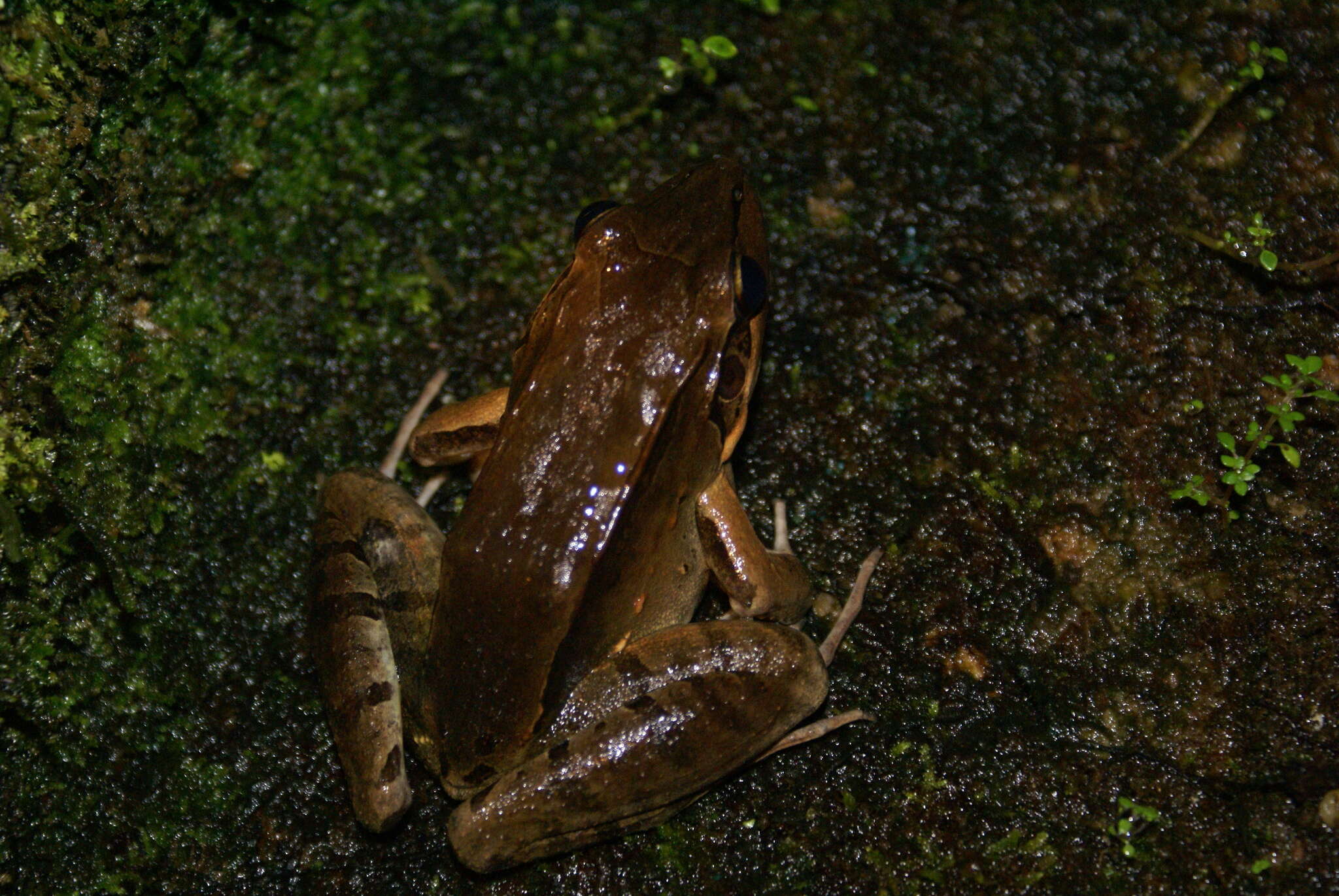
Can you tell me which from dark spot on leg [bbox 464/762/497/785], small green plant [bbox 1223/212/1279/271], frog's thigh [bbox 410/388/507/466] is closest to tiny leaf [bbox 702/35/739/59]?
frog's thigh [bbox 410/388/507/466]

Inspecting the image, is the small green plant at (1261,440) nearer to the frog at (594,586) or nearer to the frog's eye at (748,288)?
the frog at (594,586)

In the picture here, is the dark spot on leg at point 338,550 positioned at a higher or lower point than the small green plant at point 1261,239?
lower

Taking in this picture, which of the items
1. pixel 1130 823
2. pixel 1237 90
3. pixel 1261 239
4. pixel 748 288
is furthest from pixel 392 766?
pixel 1237 90

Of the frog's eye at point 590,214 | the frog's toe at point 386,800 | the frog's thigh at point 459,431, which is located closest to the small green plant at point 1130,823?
the frog's toe at point 386,800

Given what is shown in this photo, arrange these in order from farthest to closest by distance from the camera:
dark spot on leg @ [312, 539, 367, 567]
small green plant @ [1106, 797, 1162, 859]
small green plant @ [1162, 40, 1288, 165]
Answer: small green plant @ [1162, 40, 1288, 165] → dark spot on leg @ [312, 539, 367, 567] → small green plant @ [1106, 797, 1162, 859]

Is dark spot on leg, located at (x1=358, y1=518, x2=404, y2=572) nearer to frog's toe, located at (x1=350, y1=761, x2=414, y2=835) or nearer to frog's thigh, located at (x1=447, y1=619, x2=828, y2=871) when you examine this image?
frog's toe, located at (x1=350, y1=761, x2=414, y2=835)

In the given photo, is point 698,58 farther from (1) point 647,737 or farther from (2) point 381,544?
(1) point 647,737

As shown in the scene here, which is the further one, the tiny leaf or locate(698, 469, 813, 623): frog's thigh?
the tiny leaf
